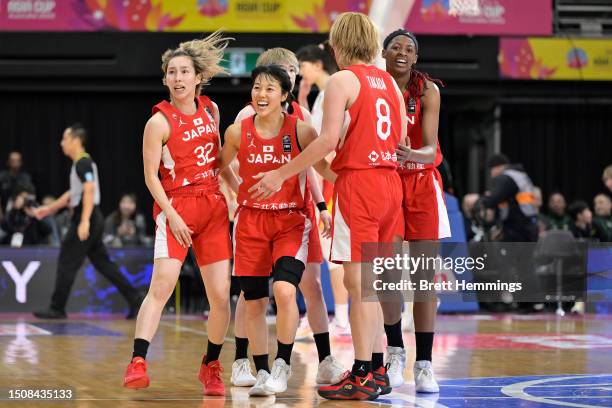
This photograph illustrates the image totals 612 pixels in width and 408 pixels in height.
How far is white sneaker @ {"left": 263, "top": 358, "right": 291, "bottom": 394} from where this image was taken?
231 inches

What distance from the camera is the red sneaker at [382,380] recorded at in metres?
5.80

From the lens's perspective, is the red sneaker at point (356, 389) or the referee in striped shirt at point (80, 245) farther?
the referee in striped shirt at point (80, 245)

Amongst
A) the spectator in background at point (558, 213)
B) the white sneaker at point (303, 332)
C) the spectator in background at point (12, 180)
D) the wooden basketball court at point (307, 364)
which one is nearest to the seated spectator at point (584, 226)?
the spectator in background at point (558, 213)

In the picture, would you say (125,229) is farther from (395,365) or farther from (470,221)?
(395,365)

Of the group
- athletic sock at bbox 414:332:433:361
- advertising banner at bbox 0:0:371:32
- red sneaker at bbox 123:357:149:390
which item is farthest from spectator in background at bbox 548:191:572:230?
red sneaker at bbox 123:357:149:390

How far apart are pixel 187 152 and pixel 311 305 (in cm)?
116

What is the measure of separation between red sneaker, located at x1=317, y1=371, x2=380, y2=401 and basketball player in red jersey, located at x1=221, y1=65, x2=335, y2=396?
324mm

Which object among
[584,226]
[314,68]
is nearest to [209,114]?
[314,68]

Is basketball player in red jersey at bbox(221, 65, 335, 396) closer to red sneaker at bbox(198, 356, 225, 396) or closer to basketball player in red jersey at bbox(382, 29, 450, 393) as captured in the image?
red sneaker at bbox(198, 356, 225, 396)

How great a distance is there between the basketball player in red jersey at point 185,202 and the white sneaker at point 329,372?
634mm

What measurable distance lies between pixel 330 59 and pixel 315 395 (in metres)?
3.40

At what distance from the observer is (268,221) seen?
5.95 m

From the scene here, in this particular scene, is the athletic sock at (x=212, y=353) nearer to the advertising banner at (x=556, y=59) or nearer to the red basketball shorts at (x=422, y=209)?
the red basketball shorts at (x=422, y=209)

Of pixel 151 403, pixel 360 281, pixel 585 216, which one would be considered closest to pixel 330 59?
pixel 360 281
